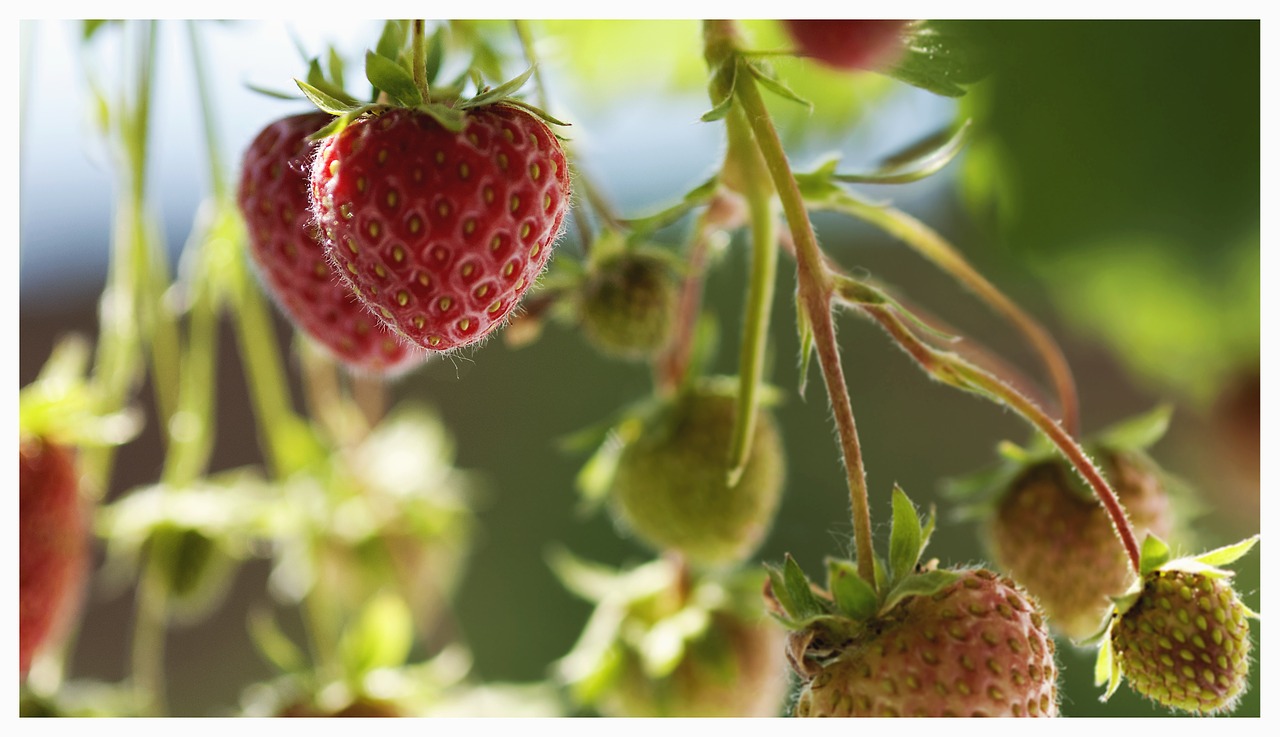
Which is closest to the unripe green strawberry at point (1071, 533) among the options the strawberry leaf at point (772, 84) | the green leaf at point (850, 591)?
the green leaf at point (850, 591)

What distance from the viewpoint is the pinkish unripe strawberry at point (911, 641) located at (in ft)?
1.35

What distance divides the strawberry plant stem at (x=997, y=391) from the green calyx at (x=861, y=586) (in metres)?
0.05

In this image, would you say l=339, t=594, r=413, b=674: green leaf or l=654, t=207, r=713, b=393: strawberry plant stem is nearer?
l=654, t=207, r=713, b=393: strawberry plant stem

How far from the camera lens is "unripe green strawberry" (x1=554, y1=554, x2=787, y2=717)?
0.69 m

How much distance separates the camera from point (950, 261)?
51 cm

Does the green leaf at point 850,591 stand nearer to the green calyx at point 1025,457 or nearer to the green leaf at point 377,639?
the green calyx at point 1025,457

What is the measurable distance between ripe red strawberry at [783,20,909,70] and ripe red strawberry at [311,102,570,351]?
0.32 ft

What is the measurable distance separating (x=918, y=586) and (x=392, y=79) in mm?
254

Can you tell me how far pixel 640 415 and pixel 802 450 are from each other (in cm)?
33

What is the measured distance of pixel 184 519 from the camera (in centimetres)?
78

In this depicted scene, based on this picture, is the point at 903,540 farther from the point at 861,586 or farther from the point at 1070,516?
the point at 1070,516

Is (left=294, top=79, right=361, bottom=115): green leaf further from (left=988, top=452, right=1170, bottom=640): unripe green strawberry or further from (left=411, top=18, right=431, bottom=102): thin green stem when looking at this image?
(left=988, top=452, right=1170, bottom=640): unripe green strawberry

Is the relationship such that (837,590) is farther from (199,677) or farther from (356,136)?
(199,677)

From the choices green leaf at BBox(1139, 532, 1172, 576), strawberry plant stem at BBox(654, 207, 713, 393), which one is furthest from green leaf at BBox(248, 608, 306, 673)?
green leaf at BBox(1139, 532, 1172, 576)
